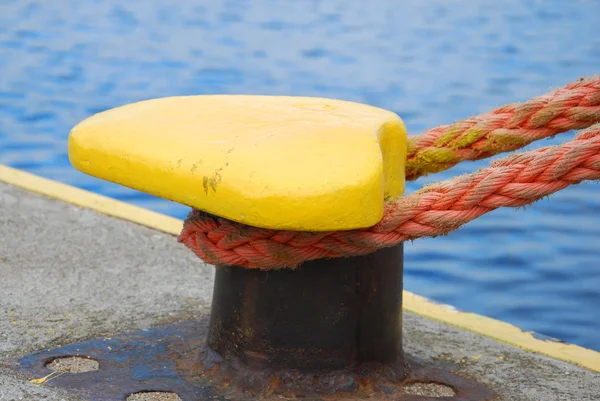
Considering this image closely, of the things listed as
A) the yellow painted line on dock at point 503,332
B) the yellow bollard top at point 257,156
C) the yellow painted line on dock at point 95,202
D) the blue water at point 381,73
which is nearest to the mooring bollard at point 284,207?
the yellow bollard top at point 257,156

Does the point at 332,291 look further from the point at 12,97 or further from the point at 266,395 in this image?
the point at 12,97

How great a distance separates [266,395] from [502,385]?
20.8 inches

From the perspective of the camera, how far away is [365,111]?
6.61ft

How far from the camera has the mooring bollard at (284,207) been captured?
163 centimetres

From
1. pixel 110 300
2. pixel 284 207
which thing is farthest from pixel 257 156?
pixel 110 300

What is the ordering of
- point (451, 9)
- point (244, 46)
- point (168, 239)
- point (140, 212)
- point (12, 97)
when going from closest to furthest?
point (168, 239) < point (140, 212) < point (12, 97) < point (244, 46) < point (451, 9)

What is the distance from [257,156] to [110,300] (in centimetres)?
91

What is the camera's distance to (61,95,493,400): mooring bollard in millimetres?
1635

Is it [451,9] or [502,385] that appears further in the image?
[451,9]

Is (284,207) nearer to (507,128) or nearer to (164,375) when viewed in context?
(164,375)

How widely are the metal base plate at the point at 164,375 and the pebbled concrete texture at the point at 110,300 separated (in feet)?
0.15

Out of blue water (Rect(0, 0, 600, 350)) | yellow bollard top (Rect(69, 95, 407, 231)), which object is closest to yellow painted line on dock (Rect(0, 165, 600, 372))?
yellow bollard top (Rect(69, 95, 407, 231))

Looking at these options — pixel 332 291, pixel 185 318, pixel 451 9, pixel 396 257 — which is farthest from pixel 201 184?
pixel 451 9

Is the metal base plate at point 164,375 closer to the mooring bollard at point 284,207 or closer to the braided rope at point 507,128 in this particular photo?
the mooring bollard at point 284,207
